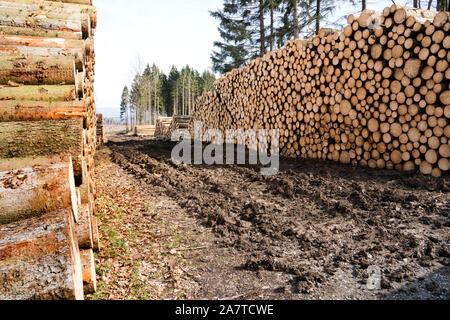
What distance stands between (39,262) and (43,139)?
1310 mm

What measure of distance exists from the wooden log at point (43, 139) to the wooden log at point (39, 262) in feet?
2.74

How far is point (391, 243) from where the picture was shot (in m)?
3.21

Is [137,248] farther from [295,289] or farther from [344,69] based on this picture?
[344,69]

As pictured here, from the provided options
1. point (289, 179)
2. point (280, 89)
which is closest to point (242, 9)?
point (280, 89)

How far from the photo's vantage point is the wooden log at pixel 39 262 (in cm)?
157

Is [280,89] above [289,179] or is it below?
above

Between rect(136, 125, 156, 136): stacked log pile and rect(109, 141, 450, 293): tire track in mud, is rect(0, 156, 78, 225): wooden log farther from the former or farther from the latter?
rect(136, 125, 156, 136): stacked log pile

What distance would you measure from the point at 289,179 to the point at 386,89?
252cm

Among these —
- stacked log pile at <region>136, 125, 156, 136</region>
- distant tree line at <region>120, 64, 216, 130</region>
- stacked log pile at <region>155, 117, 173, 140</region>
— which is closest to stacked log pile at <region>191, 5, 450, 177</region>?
stacked log pile at <region>155, 117, 173, 140</region>

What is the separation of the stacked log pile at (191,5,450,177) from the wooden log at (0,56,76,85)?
17.5 feet

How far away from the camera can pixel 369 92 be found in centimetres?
588

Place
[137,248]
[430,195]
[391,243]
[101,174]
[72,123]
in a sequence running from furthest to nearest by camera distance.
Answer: [101,174] → [430,195] → [137,248] → [391,243] → [72,123]

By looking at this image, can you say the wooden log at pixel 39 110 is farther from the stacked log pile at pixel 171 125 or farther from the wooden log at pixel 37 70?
the stacked log pile at pixel 171 125

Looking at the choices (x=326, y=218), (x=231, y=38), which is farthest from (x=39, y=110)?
(x=231, y=38)
